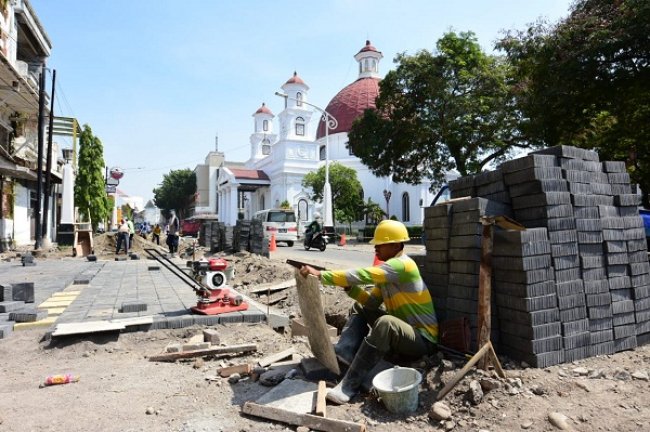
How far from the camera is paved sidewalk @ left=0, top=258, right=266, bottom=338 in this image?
5.93 m

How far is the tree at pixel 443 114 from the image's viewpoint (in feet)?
65.8

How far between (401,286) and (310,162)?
153 feet

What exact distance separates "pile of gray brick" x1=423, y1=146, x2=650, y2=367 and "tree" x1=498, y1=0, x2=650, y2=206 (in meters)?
9.65

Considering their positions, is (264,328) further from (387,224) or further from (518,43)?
(518,43)

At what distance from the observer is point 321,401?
10.8 feet

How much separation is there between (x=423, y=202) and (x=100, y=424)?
4654 centimetres

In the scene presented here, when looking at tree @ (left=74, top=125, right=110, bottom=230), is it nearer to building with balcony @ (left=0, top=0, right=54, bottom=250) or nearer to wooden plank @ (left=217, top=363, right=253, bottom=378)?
building with balcony @ (left=0, top=0, right=54, bottom=250)

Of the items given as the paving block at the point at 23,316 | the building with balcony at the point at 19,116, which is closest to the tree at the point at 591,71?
the paving block at the point at 23,316

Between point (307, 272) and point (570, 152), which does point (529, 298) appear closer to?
point (570, 152)

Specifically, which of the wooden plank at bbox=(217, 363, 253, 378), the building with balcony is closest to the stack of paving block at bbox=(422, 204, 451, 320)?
the wooden plank at bbox=(217, 363, 253, 378)

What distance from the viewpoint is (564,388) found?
333 cm

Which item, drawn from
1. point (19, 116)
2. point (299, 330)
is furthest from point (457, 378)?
point (19, 116)

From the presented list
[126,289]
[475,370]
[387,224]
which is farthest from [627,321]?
[126,289]

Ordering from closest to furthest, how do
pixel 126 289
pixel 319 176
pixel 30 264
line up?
pixel 126 289, pixel 30 264, pixel 319 176
